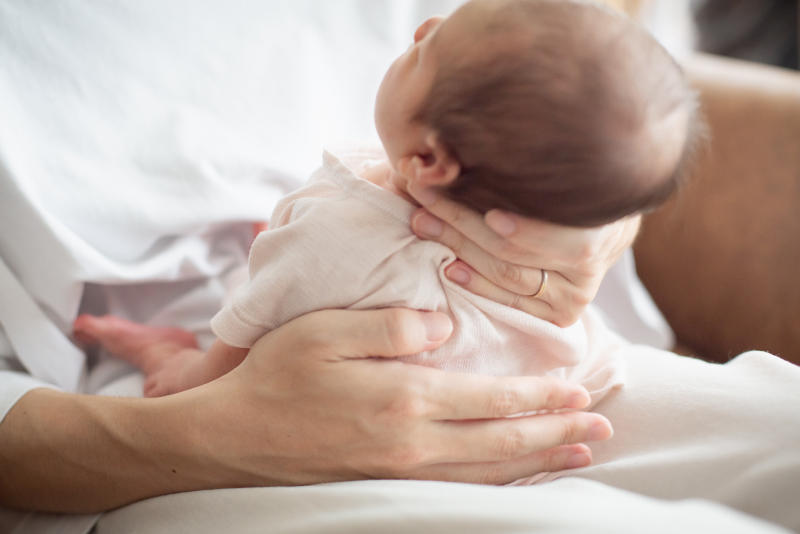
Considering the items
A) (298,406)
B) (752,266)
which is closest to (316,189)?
(298,406)

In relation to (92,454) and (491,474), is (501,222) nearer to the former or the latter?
(491,474)

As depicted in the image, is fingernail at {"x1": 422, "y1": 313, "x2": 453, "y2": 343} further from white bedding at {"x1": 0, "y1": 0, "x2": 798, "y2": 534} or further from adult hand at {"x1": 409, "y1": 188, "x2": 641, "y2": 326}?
white bedding at {"x1": 0, "y1": 0, "x2": 798, "y2": 534}

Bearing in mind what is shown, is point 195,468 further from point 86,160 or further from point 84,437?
point 86,160

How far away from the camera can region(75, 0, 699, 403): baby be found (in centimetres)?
59

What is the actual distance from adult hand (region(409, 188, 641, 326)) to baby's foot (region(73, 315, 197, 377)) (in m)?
0.43

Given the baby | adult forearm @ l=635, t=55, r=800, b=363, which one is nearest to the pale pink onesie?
the baby

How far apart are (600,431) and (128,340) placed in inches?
24.6

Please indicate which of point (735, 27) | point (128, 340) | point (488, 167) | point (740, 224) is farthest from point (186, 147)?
point (735, 27)

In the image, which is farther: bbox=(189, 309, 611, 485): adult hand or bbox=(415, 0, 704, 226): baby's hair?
bbox=(189, 309, 611, 485): adult hand

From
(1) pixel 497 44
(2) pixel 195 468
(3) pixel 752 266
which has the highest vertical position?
(1) pixel 497 44

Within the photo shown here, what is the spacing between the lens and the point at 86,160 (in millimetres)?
864

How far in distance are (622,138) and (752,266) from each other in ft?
2.17

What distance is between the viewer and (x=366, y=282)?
27.5 inches

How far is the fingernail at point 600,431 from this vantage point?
0.72 m
